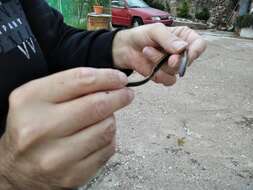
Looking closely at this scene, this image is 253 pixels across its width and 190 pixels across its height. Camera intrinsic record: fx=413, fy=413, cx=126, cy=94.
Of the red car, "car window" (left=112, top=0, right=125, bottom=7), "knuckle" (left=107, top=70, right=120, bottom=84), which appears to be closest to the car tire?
the red car

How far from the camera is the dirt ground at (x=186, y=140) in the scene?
3.30 m

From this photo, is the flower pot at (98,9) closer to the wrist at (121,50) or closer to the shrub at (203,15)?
the wrist at (121,50)

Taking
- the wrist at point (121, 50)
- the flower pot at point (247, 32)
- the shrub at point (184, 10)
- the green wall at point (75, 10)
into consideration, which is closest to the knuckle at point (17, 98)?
the wrist at point (121, 50)

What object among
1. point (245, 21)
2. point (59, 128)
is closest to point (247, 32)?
point (245, 21)

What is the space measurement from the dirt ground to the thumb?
1.96m

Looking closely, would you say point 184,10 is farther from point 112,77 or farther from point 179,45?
point 112,77

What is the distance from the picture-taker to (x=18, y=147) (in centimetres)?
82

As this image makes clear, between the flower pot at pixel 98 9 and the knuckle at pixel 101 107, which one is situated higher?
the knuckle at pixel 101 107

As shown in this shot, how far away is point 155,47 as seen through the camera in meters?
1.38

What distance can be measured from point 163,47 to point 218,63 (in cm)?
735

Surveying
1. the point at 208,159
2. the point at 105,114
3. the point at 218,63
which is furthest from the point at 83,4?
the point at 105,114

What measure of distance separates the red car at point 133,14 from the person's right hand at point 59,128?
508 inches

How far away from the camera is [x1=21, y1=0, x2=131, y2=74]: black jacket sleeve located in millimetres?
1458

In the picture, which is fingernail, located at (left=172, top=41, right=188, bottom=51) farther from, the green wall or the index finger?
the green wall
